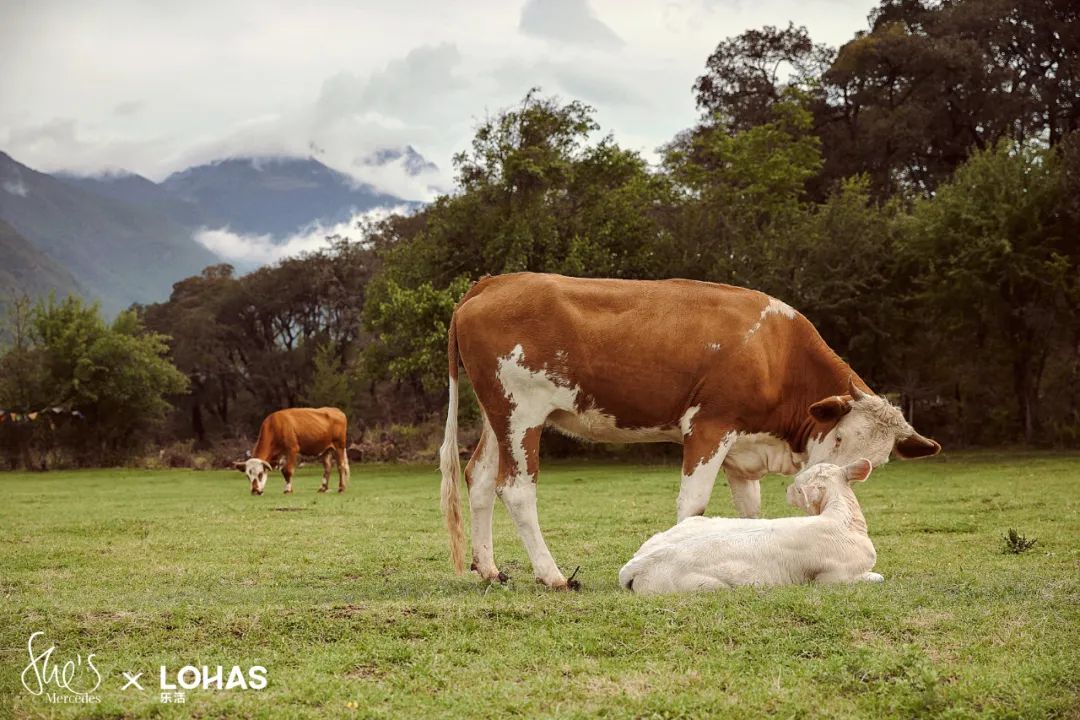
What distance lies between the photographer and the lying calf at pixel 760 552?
7910 mm

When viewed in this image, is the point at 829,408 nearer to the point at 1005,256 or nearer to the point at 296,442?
the point at 296,442

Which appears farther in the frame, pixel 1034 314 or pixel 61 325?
pixel 61 325

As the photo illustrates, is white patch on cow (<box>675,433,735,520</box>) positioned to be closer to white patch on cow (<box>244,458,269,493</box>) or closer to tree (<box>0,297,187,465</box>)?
white patch on cow (<box>244,458,269,493</box>)

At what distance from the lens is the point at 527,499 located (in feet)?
28.5

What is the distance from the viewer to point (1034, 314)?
96.9ft

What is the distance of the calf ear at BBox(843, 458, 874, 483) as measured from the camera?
341 inches

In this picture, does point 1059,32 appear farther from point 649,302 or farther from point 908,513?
point 649,302

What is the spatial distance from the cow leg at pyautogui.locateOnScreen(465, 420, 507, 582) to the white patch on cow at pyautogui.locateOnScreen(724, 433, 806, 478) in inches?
88.4

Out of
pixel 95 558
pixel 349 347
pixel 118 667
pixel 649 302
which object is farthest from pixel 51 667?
pixel 349 347

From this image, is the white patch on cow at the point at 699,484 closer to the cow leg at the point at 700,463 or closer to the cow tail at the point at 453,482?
the cow leg at the point at 700,463

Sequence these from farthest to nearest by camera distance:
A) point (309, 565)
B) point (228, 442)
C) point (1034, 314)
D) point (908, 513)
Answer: point (228, 442), point (1034, 314), point (908, 513), point (309, 565)

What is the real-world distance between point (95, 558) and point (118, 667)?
7.06 m

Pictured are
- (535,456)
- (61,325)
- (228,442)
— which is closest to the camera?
(535,456)

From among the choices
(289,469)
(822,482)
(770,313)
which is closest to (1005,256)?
(289,469)
